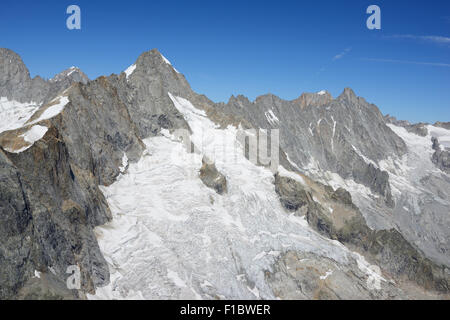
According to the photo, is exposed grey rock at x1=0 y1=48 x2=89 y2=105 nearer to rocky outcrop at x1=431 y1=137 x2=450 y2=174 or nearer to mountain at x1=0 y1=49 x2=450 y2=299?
mountain at x1=0 y1=49 x2=450 y2=299

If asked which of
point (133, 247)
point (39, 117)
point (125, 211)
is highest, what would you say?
point (39, 117)

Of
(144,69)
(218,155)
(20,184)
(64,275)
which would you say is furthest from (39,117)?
(144,69)

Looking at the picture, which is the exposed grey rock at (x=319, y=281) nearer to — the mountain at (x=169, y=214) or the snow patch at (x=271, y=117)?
the mountain at (x=169, y=214)

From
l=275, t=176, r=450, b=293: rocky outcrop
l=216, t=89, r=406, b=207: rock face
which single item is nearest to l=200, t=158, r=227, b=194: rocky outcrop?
l=275, t=176, r=450, b=293: rocky outcrop

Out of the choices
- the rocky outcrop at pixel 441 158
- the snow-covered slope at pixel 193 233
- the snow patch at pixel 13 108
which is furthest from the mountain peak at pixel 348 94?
the snow patch at pixel 13 108

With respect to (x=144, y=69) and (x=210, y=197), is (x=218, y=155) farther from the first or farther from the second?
(x=144, y=69)
